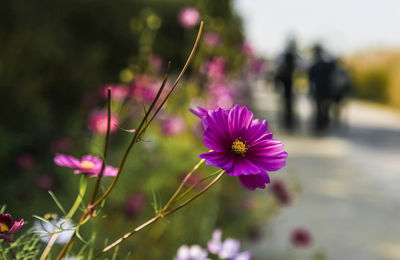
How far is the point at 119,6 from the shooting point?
981 centimetres

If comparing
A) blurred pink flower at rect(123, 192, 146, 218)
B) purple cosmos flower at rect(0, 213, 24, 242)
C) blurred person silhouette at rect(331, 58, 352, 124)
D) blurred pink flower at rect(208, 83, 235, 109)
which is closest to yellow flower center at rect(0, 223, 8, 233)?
purple cosmos flower at rect(0, 213, 24, 242)

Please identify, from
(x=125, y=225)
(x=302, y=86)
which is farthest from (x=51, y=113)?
(x=302, y=86)

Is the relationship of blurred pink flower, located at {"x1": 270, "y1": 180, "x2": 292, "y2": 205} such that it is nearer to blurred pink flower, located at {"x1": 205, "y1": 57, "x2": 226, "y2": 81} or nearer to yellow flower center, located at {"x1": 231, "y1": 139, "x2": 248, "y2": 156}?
blurred pink flower, located at {"x1": 205, "y1": 57, "x2": 226, "y2": 81}

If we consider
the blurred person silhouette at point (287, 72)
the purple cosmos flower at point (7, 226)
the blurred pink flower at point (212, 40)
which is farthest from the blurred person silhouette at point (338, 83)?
the purple cosmos flower at point (7, 226)

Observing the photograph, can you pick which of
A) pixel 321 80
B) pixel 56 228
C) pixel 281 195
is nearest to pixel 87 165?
pixel 56 228

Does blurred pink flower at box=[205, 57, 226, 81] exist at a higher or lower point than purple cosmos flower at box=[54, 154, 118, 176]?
lower

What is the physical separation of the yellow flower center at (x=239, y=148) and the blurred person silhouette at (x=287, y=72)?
805cm

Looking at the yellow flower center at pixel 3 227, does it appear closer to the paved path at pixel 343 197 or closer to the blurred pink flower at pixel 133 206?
the blurred pink flower at pixel 133 206

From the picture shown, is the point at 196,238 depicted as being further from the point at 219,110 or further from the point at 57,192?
the point at 219,110

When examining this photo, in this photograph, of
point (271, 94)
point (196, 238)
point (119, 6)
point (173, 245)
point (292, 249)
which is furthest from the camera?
point (271, 94)

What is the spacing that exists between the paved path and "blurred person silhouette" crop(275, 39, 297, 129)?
58 centimetres

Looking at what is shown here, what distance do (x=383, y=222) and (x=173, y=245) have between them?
2278 mm

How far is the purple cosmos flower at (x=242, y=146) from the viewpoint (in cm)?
86

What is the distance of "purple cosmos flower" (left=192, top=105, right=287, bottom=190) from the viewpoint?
86 centimetres
